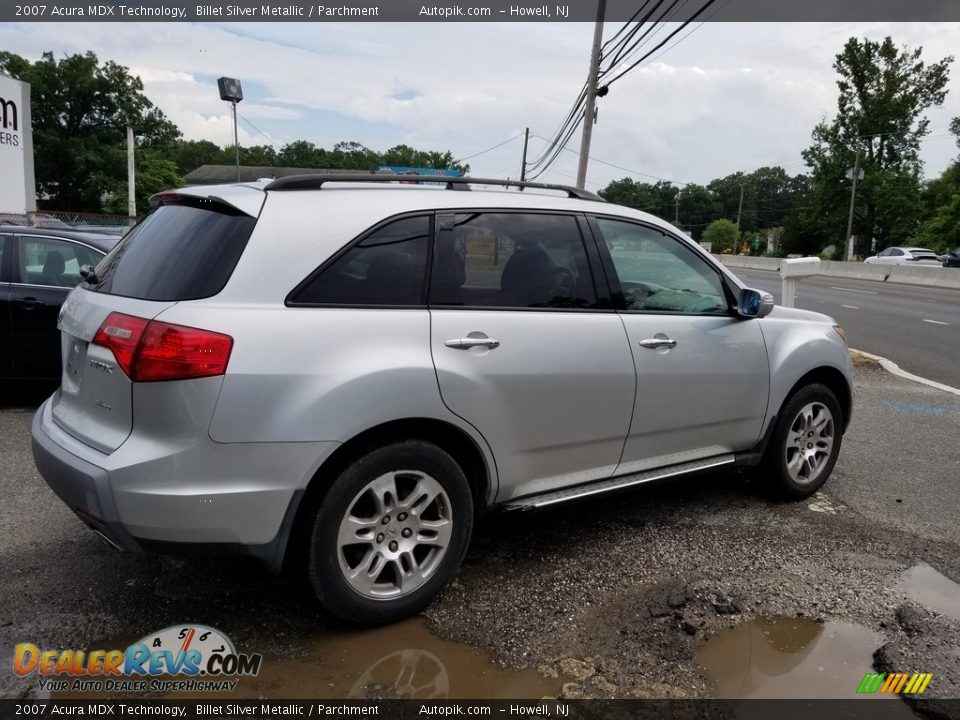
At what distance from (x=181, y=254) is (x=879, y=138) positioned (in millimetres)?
68627

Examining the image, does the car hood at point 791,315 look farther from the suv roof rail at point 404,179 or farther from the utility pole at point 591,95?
the utility pole at point 591,95

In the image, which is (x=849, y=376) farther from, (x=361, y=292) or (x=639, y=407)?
(x=361, y=292)

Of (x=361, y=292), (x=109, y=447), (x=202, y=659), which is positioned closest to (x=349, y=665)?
(x=202, y=659)

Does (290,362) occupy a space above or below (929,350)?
above

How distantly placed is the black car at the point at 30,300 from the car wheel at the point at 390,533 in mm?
4559

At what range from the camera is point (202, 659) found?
2865 millimetres

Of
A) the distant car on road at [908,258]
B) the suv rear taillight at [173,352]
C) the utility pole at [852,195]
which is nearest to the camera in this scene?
the suv rear taillight at [173,352]

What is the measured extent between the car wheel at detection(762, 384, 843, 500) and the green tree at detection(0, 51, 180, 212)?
6192 cm

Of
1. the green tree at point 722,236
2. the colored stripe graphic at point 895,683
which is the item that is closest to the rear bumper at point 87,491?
the colored stripe graphic at point 895,683

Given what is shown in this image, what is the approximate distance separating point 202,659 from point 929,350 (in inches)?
468

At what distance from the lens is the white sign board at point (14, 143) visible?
21094mm

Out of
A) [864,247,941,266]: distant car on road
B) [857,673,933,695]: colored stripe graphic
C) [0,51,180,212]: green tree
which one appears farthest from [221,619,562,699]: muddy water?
[0,51,180,212]: green tree

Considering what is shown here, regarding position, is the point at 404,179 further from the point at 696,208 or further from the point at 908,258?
the point at 696,208

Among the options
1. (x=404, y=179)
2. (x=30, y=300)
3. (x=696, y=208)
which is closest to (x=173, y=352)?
(x=404, y=179)
